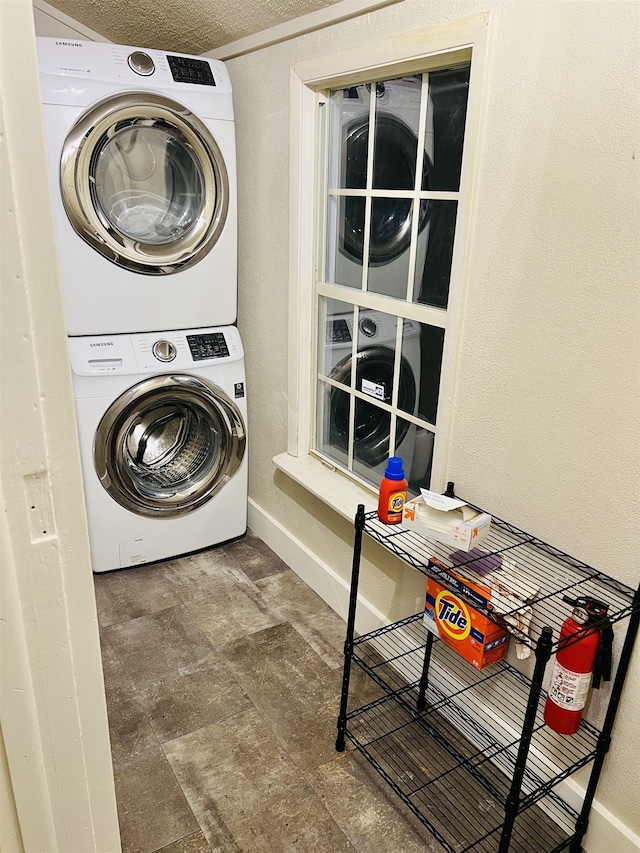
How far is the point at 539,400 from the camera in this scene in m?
1.60

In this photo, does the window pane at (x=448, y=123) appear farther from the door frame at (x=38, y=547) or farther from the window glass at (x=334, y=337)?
the door frame at (x=38, y=547)

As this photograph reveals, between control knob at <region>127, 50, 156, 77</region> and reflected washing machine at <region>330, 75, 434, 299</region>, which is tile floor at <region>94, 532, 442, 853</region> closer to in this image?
reflected washing machine at <region>330, 75, 434, 299</region>

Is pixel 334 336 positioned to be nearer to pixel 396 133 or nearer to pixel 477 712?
pixel 396 133

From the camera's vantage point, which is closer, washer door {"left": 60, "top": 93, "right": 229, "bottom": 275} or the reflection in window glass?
the reflection in window glass

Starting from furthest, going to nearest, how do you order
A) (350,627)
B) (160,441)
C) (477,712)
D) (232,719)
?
(160,441)
(232,719)
(477,712)
(350,627)

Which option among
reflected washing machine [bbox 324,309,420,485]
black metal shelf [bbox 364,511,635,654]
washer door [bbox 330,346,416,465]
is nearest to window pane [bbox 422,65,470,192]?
reflected washing machine [bbox 324,309,420,485]

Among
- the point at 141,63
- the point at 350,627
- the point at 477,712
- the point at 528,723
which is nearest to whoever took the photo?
the point at 528,723

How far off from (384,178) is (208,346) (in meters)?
1.02

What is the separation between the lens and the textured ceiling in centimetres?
221

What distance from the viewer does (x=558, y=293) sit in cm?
151

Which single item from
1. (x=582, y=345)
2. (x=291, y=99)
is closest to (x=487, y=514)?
(x=582, y=345)

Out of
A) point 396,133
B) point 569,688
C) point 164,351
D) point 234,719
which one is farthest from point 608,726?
point 164,351

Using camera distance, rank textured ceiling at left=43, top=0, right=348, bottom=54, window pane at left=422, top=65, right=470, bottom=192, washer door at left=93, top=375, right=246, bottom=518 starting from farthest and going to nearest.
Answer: washer door at left=93, top=375, right=246, bottom=518 → textured ceiling at left=43, top=0, right=348, bottom=54 → window pane at left=422, top=65, right=470, bottom=192

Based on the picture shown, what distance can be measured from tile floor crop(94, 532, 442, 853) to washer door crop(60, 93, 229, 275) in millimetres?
1285
